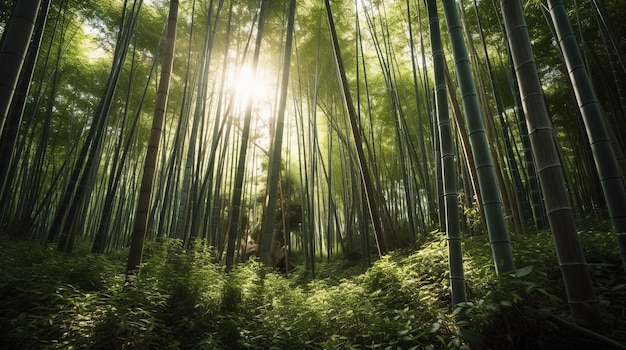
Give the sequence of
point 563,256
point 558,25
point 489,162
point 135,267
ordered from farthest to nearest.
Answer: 1. point 135,267
2. point 558,25
3. point 489,162
4. point 563,256

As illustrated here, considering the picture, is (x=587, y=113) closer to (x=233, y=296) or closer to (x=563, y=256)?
(x=563, y=256)

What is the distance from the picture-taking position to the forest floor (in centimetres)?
135

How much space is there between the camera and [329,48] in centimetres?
634

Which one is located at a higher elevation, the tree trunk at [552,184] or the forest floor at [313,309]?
the tree trunk at [552,184]

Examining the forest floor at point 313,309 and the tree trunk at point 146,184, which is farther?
the tree trunk at point 146,184

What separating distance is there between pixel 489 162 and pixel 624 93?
13.8 ft

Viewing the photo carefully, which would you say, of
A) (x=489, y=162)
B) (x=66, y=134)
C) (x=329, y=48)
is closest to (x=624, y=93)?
(x=489, y=162)

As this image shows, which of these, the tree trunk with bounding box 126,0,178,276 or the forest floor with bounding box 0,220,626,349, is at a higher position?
the tree trunk with bounding box 126,0,178,276

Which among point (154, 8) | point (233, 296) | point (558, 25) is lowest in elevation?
point (233, 296)

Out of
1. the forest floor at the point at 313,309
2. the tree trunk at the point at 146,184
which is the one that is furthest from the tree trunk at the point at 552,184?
the tree trunk at the point at 146,184

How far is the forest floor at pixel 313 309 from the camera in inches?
53.1

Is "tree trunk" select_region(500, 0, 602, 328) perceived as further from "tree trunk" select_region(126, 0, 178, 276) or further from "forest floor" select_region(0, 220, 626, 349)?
"tree trunk" select_region(126, 0, 178, 276)

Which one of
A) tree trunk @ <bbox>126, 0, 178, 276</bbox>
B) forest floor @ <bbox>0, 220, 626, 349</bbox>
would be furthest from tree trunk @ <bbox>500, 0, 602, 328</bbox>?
tree trunk @ <bbox>126, 0, 178, 276</bbox>

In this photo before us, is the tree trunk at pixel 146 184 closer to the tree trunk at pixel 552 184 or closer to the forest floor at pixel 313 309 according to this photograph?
the forest floor at pixel 313 309
